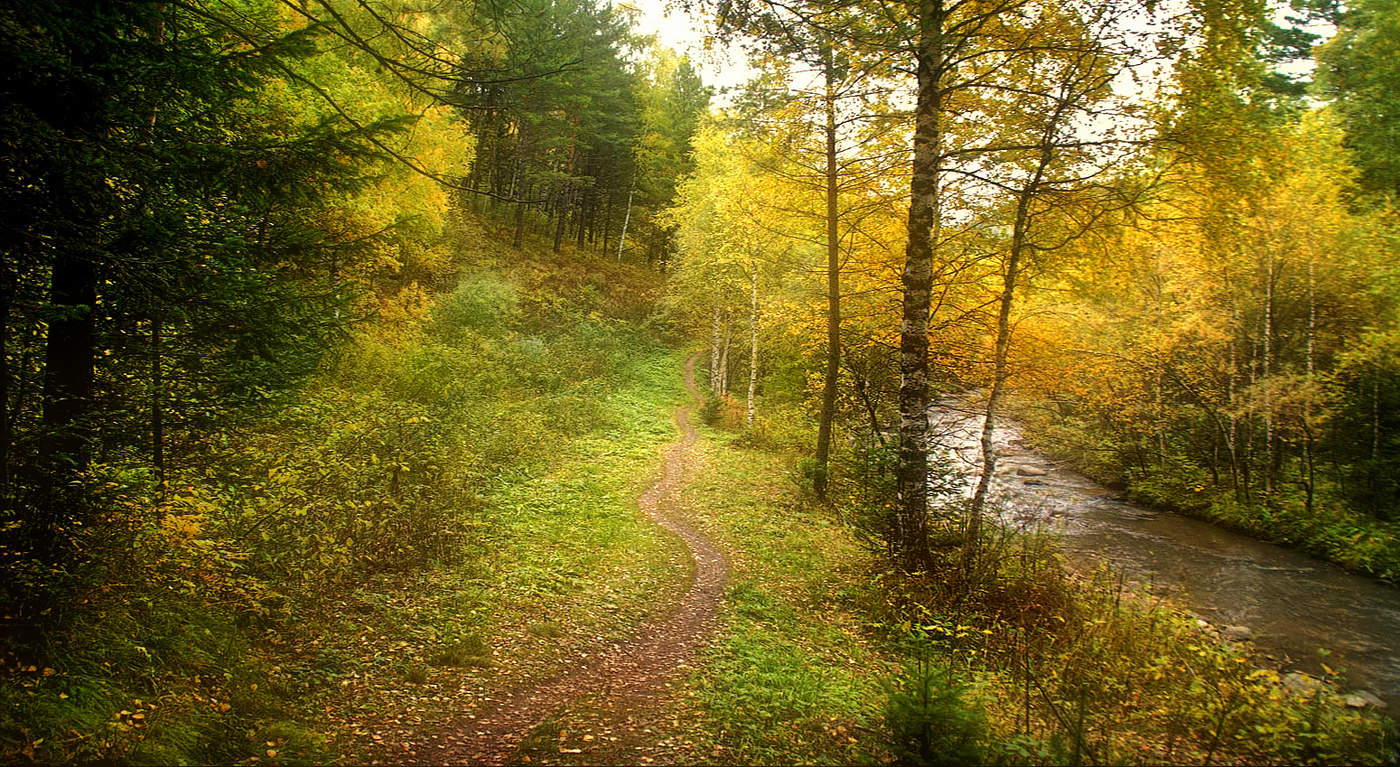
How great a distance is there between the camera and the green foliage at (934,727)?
154 inches

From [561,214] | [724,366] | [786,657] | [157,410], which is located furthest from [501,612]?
[561,214]

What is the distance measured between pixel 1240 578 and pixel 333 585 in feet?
62.4

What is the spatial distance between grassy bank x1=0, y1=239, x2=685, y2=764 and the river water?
21.1 ft

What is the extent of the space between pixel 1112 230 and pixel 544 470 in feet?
41.6

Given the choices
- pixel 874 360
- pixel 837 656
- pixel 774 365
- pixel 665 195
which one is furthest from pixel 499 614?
pixel 665 195

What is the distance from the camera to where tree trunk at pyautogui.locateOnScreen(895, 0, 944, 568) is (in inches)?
320

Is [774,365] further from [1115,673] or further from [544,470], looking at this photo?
[1115,673]

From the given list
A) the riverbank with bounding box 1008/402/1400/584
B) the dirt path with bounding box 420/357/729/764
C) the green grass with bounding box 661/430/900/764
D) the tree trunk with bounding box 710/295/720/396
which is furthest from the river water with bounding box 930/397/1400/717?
the tree trunk with bounding box 710/295/720/396

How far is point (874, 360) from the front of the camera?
1645cm

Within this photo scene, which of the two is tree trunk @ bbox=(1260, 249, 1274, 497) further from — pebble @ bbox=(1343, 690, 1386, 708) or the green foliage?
the green foliage

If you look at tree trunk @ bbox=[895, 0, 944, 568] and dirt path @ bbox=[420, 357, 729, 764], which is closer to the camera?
dirt path @ bbox=[420, 357, 729, 764]

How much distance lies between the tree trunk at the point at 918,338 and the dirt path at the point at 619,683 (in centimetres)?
319

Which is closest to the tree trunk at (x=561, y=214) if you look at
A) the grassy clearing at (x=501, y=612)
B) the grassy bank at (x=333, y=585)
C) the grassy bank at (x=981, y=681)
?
the grassy bank at (x=333, y=585)

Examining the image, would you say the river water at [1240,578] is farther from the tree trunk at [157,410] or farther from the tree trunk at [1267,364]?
the tree trunk at [157,410]
